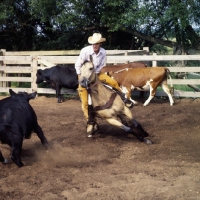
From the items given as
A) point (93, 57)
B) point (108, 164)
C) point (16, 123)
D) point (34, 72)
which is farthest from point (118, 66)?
point (16, 123)

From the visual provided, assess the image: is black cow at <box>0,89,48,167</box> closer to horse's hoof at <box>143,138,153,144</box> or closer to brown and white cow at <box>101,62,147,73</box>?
horse's hoof at <box>143,138,153,144</box>

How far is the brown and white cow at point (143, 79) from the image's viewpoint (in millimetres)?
12250

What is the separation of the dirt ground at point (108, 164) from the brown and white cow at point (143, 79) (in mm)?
1878

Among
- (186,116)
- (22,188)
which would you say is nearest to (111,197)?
(22,188)

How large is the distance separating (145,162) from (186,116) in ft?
13.3

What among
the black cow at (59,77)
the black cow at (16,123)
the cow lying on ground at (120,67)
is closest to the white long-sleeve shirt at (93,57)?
the black cow at (16,123)

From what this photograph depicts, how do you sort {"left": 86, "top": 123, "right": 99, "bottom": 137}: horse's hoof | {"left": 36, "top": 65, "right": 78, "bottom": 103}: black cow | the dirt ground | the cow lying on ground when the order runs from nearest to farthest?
the dirt ground < {"left": 86, "top": 123, "right": 99, "bottom": 137}: horse's hoof < the cow lying on ground < {"left": 36, "top": 65, "right": 78, "bottom": 103}: black cow

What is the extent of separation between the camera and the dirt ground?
4977 mm

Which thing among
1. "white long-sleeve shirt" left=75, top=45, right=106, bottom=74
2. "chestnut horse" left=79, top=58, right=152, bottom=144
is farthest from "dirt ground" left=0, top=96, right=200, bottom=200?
"white long-sleeve shirt" left=75, top=45, right=106, bottom=74

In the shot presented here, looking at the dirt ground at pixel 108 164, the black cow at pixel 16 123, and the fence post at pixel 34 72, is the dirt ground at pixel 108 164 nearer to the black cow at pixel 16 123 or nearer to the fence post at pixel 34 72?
the black cow at pixel 16 123

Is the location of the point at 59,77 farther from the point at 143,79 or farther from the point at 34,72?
the point at 143,79

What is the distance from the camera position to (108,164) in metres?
6.37

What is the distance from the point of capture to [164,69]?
40.3 ft

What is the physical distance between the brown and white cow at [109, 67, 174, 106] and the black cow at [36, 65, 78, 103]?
5.91 ft
